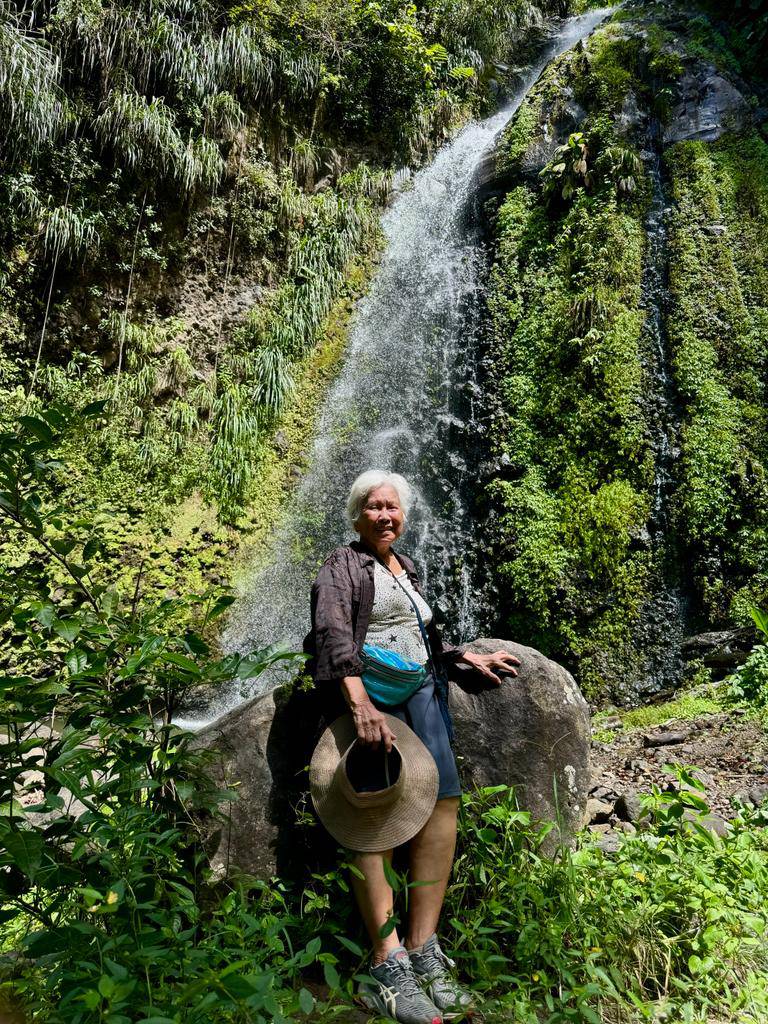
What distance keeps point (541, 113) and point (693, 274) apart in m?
3.98

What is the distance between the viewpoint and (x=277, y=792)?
2447mm

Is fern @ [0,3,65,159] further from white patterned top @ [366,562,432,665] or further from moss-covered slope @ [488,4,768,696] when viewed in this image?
white patterned top @ [366,562,432,665]

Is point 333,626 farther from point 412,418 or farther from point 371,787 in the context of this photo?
point 412,418

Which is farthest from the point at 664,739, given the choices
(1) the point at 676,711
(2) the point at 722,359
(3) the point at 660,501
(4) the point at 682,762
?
(2) the point at 722,359

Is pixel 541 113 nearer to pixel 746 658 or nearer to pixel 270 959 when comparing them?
pixel 746 658

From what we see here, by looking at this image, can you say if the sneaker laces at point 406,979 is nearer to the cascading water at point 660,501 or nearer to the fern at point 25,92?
the cascading water at point 660,501

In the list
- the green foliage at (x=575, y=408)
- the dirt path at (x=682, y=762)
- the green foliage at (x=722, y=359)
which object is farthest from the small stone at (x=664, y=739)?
the green foliage at (x=722, y=359)

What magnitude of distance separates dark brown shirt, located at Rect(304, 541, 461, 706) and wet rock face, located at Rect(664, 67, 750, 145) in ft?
26.0

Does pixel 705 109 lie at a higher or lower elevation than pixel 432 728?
higher

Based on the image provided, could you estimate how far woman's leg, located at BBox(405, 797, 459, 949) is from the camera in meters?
2.01

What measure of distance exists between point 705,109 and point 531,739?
8.42m

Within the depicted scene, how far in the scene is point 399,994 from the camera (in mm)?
1781

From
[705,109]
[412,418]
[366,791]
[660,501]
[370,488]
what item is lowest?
[366,791]

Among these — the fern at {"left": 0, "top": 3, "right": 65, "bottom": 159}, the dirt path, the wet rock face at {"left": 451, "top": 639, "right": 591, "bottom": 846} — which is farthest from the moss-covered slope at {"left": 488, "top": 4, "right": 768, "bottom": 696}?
the fern at {"left": 0, "top": 3, "right": 65, "bottom": 159}
